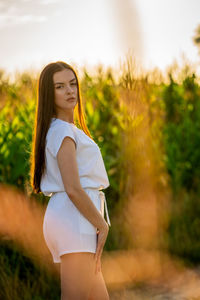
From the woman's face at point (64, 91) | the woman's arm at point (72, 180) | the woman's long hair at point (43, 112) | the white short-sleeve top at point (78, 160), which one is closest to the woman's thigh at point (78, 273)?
the woman's arm at point (72, 180)

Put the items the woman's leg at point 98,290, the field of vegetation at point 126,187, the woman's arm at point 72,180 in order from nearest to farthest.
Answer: the woman's arm at point 72,180 → the woman's leg at point 98,290 → the field of vegetation at point 126,187

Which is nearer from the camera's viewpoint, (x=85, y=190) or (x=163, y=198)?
(x=85, y=190)

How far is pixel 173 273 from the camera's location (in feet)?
13.3

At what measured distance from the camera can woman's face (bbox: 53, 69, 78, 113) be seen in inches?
78.0

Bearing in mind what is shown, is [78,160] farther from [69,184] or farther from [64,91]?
[64,91]

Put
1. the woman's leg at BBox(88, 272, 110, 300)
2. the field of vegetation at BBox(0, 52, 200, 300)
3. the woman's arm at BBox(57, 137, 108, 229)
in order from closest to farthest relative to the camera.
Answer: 1. the woman's arm at BBox(57, 137, 108, 229)
2. the woman's leg at BBox(88, 272, 110, 300)
3. the field of vegetation at BBox(0, 52, 200, 300)

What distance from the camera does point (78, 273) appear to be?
182 centimetres

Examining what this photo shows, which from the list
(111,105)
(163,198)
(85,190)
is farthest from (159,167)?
(85,190)

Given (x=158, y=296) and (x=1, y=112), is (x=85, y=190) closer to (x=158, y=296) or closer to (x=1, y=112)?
(x=158, y=296)

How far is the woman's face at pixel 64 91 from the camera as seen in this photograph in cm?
198

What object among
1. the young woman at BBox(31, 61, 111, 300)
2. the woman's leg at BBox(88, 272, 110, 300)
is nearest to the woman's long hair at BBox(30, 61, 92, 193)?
the young woman at BBox(31, 61, 111, 300)

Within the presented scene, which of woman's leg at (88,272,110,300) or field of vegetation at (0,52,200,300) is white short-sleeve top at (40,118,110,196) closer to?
woman's leg at (88,272,110,300)

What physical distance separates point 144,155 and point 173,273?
1.19 m

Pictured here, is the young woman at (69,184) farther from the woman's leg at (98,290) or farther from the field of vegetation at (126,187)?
the field of vegetation at (126,187)
